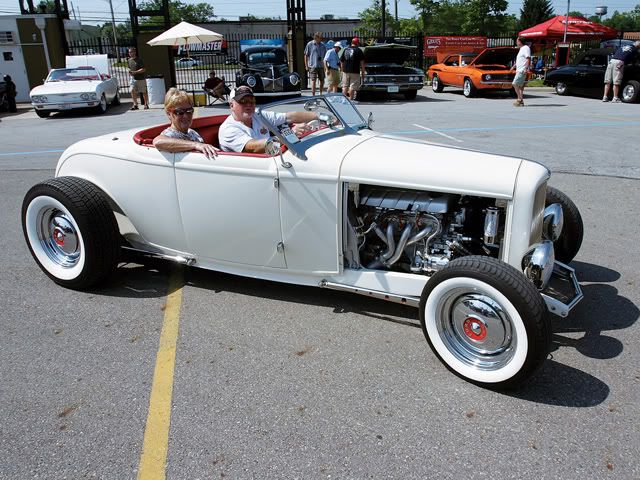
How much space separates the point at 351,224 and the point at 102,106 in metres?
13.7

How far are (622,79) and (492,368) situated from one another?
602 inches

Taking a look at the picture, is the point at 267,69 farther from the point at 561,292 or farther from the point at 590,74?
the point at 561,292

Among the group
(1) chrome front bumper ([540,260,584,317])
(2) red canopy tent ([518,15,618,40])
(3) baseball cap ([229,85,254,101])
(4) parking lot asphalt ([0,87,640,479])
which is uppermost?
(2) red canopy tent ([518,15,618,40])

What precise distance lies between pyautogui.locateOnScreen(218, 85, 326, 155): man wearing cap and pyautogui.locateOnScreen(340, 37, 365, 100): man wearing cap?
407 inches

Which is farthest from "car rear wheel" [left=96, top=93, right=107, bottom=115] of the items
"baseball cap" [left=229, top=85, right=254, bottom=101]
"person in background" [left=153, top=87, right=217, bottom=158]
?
"baseball cap" [left=229, top=85, right=254, bottom=101]

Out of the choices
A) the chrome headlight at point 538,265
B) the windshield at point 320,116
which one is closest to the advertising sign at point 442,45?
the windshield at point 320,116

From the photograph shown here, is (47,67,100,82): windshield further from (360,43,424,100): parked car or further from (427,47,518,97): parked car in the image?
(427,47,518,97): parked car

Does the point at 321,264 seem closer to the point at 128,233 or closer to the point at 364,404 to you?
the point at 364,404

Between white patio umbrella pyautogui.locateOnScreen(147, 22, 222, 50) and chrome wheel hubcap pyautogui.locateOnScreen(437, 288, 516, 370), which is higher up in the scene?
white patio umbrella pyautogui.locateOnScreen(147, 22, 222, 50)

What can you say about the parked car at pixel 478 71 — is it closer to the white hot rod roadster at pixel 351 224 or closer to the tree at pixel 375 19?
the white hot rod roadster at pixel 351 224

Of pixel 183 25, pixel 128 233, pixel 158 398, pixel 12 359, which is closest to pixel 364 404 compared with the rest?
pixel 158 398

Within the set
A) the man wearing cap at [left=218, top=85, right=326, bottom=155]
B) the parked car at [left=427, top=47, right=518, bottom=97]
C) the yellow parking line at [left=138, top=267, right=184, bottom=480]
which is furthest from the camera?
the parked car at [left=427, top=47, right=518, bottom=97]

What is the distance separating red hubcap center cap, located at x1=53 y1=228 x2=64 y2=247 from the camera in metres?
4.32

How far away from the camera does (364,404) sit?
2.90 metres
